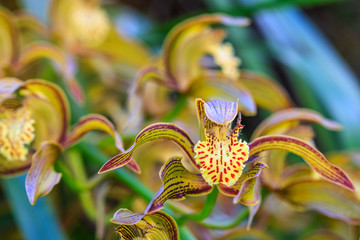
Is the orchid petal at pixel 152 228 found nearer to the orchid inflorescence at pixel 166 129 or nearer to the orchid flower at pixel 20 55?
the orchid inflorescence at pixel 166 129

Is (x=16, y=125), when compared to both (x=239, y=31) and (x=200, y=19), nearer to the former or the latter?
(x=200, y=19)

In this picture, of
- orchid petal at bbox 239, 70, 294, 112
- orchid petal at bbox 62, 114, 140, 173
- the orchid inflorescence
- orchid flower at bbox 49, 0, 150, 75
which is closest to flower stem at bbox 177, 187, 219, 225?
the orchid inflorescence

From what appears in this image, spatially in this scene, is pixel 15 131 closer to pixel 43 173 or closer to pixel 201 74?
pixel 43 173

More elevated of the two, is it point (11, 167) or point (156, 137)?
point (156, 137)

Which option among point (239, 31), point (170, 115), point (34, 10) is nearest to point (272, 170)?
point (170, 115)

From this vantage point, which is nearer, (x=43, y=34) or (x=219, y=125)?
(x=219, y=125)

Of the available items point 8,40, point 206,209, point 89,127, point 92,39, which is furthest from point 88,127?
point 92,39
